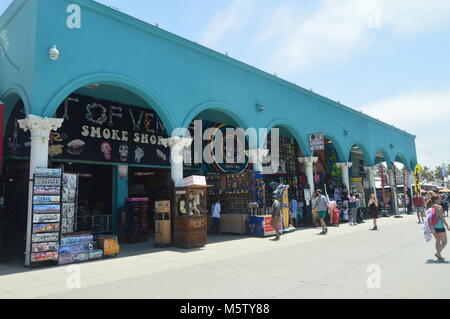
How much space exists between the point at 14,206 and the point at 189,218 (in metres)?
5.78

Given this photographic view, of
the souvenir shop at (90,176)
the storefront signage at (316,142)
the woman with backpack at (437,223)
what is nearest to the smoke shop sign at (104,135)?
the souvenir shop at (90,176)

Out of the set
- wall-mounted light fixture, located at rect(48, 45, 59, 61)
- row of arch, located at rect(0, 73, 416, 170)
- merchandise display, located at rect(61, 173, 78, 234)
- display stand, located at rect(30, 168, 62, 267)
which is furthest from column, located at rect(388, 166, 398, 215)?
wall-mounted light fixture, located at rect(48, 45, 59, 61)

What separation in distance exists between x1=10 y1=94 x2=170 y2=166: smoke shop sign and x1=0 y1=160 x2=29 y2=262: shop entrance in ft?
1.99

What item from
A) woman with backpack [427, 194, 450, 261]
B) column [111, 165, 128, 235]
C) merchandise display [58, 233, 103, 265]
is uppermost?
column [111, 165, 128, 235]

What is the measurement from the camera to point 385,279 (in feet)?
18.9

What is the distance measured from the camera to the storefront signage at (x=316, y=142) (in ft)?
54.8

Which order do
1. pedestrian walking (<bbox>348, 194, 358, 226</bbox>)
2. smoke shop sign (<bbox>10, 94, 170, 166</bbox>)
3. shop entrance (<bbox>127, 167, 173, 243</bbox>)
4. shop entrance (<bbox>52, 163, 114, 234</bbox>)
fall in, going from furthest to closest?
pedestrian walking (<bbox>348, 194, 358, 226</bbox>), shop entrance (<bbox>127, 167, 173, 243</bbox>), shop entrance (<bbox>52, 163, 114, 234</bbox>), smoke shop sign (<bbox>10, 94, 170, 166</bbox>)

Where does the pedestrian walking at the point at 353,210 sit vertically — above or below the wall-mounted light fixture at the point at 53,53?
below

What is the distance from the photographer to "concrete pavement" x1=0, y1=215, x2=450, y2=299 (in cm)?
525

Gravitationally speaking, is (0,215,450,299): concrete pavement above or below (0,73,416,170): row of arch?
below

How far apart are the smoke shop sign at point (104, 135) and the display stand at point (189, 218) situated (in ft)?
12.1

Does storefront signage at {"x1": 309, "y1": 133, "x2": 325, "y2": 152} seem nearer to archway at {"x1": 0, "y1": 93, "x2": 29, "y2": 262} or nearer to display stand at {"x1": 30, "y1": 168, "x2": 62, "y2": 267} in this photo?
display stand at {"x1": 30, "y1": 168, "x2": 62, "y2": 267}

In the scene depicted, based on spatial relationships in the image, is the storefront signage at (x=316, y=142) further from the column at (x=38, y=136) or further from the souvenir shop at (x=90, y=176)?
the column at (x=38, y=136)

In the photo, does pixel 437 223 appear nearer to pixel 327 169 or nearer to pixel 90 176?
pixel 90 176
